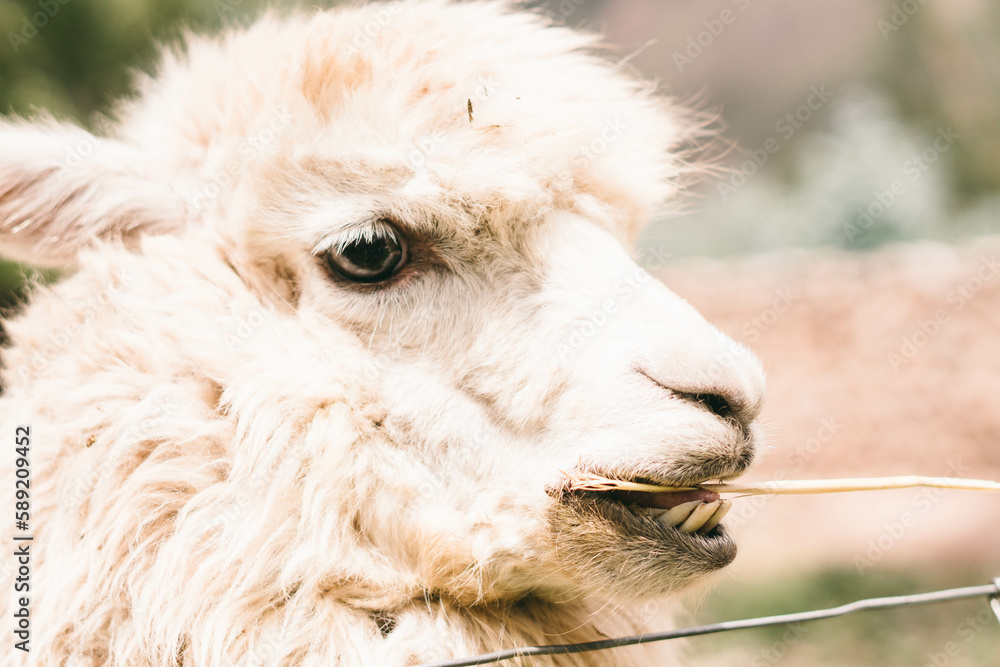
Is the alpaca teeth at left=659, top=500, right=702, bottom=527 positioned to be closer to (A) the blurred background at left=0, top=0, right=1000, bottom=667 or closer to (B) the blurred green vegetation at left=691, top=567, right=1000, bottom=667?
(A) the blurred background at left=0, top=0, right=1000, bottom=667

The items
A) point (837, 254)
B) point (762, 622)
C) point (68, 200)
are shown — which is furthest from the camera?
point (837, 254)

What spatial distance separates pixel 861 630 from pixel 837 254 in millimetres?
4720

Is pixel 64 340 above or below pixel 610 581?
below

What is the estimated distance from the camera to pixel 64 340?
158 centimetres

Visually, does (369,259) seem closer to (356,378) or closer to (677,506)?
(356,378)

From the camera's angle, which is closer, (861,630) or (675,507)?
(675,507)

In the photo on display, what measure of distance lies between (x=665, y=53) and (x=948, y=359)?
7267 mm

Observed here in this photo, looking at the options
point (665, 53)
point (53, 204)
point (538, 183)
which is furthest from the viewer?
point (665, 53)

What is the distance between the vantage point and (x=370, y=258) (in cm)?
159

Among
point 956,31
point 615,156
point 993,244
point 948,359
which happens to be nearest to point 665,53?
point 956,31

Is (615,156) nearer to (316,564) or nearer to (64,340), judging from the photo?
(316,564)

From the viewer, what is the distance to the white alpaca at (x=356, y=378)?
1382mm

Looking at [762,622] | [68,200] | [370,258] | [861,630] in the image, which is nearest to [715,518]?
[762,622]

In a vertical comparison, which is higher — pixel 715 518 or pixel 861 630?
pixel 715 518
